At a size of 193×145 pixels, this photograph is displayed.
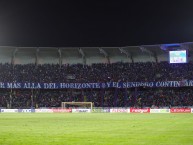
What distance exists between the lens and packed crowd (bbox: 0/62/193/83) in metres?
80.8

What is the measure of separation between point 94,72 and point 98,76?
5.93 ft

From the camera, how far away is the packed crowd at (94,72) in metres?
80.8

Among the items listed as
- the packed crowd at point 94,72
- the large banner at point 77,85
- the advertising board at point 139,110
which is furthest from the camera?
the packed crowd at point 94,72

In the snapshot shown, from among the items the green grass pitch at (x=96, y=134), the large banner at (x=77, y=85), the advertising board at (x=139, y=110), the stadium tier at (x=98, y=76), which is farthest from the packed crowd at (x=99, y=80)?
the green grass pitch at (x=96, y=134)

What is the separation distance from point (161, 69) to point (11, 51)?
33324 millimetres

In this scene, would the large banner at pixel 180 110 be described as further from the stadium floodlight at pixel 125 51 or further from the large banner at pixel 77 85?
the stadium floodlight at pixel 125 51

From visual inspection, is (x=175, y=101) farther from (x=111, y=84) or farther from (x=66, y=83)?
(x=66, y=83)

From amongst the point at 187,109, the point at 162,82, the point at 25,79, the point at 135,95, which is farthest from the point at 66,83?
the point at 187,109

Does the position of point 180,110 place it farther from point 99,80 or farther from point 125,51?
point 125,51

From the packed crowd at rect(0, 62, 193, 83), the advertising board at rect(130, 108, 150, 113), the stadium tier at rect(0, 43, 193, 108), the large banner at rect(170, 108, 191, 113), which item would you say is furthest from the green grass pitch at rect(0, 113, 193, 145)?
the packed crowd at rect(0, 62, 193, 83)

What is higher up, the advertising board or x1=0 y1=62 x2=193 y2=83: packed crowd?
x1=0 y1=62 x2=193 y2=83: packed crowd

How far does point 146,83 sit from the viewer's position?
7850cm

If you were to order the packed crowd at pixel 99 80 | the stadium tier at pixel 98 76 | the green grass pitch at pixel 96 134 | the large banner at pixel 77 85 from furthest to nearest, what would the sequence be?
the large banner at pixel 77 85 < the packed crowd at pixel 99 80 < the stadium tier at pixel 98 76 < the green grass pitch at pixel 96 134

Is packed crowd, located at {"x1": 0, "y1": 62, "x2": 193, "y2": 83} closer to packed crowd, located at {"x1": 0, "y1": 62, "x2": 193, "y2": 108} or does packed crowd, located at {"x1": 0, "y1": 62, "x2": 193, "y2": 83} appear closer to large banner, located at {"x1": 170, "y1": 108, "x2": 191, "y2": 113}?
packed crowd, located at {"x1": 0, "y1": 62, "x2": 193, "y2": 108}
